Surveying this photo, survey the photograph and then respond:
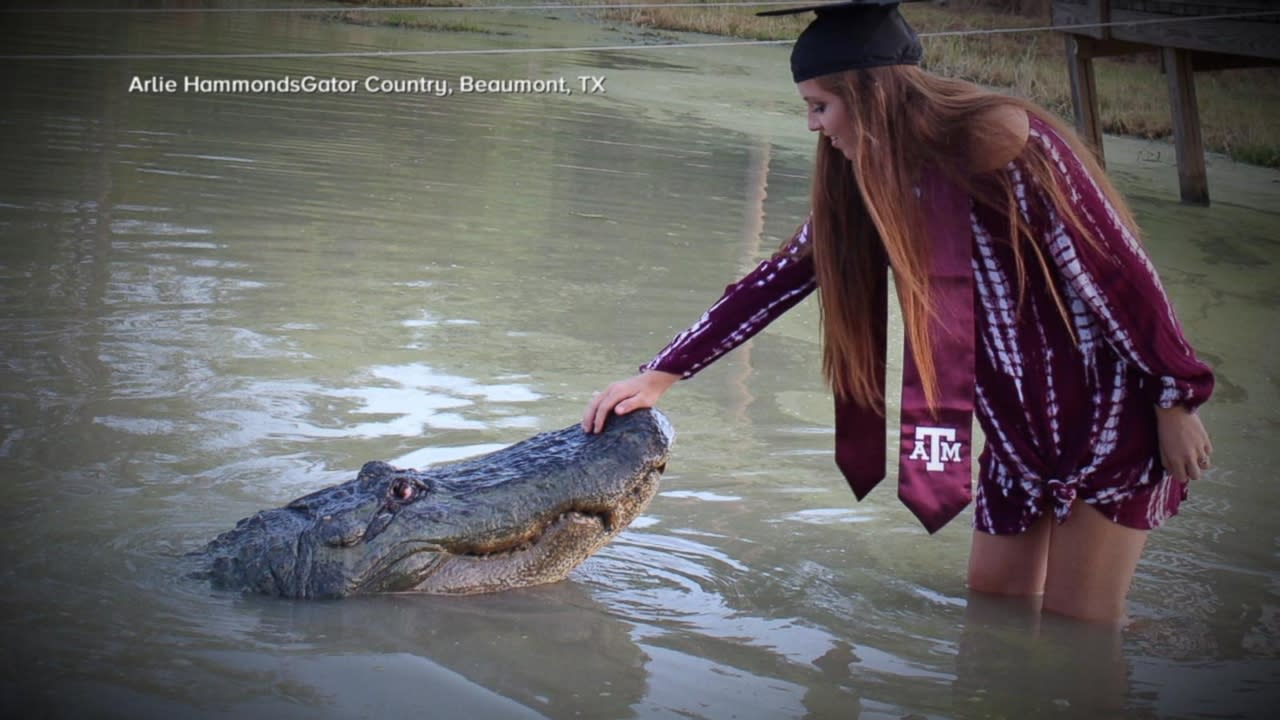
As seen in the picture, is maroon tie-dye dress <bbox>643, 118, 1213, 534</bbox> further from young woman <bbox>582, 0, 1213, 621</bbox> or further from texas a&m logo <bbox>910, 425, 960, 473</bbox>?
texas a&m logo <bbox>910, 425, 960, 473</bbox>

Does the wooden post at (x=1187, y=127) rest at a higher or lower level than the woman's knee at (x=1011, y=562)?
higher

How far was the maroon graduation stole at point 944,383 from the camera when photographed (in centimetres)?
255

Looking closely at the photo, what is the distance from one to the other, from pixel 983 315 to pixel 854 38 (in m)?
0.64

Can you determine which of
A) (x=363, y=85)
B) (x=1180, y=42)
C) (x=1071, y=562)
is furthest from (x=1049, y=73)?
(x=1071, y=562)

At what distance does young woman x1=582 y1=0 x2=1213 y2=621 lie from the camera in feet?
8.21

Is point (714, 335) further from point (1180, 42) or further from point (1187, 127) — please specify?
point (1187, 127)

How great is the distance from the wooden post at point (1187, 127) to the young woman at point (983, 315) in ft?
26.1

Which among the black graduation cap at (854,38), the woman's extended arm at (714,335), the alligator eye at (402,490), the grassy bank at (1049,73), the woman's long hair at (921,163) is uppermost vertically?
the grassy bank at (1049,73)

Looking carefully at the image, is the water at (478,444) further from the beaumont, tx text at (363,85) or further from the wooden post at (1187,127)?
the beaumont, tx text at (363,85)

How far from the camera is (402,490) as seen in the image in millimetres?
→ 2873

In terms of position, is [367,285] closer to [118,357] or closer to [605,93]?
[118,357]

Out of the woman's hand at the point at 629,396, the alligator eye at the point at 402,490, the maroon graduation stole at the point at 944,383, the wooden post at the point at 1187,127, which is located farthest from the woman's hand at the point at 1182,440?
the wooden post at the point at 1187,127

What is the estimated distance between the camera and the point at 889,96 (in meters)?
2.50

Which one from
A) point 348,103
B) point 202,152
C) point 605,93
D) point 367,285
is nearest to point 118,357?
point 367,285
